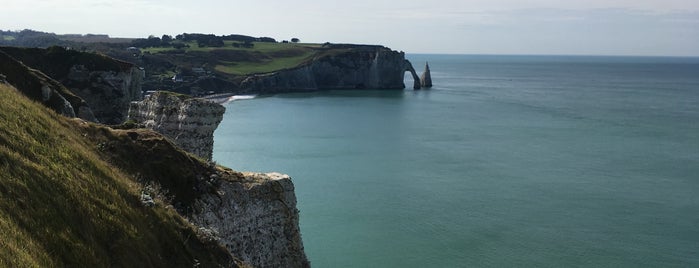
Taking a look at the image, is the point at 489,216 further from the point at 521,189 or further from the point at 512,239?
the point at 521,189

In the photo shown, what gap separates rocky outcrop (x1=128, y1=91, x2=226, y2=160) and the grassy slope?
11.0 meters

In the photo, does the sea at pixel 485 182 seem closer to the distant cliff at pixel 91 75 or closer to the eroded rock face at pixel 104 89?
the eroded rock face at pixel 104 89

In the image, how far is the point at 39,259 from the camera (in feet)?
41.4

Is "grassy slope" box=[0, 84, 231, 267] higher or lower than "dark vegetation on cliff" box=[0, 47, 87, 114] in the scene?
lower

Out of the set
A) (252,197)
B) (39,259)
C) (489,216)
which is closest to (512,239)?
(489,216)

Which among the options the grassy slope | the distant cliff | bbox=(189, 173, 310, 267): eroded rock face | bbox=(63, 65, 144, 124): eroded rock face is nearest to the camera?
the grassy slope

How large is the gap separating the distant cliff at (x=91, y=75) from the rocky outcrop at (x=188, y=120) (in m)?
31.6

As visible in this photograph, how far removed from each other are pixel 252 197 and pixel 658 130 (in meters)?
108

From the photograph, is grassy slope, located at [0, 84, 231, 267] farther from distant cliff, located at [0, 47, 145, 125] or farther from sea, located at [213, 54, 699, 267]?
distant cliff, located at [0, 47, 145, 125]

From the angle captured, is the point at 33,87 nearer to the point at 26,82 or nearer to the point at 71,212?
the point at 26,82

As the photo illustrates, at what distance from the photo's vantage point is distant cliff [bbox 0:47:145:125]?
6309 cm

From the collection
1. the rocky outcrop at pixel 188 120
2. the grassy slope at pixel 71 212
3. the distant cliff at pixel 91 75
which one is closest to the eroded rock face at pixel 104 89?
the distant cliff at pixel 91 75

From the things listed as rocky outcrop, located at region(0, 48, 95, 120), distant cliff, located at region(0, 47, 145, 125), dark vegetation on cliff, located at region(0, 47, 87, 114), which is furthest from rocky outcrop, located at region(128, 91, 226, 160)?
distant cliff, located at region(0, 47, 145, 125)

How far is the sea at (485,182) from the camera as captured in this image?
155ft
